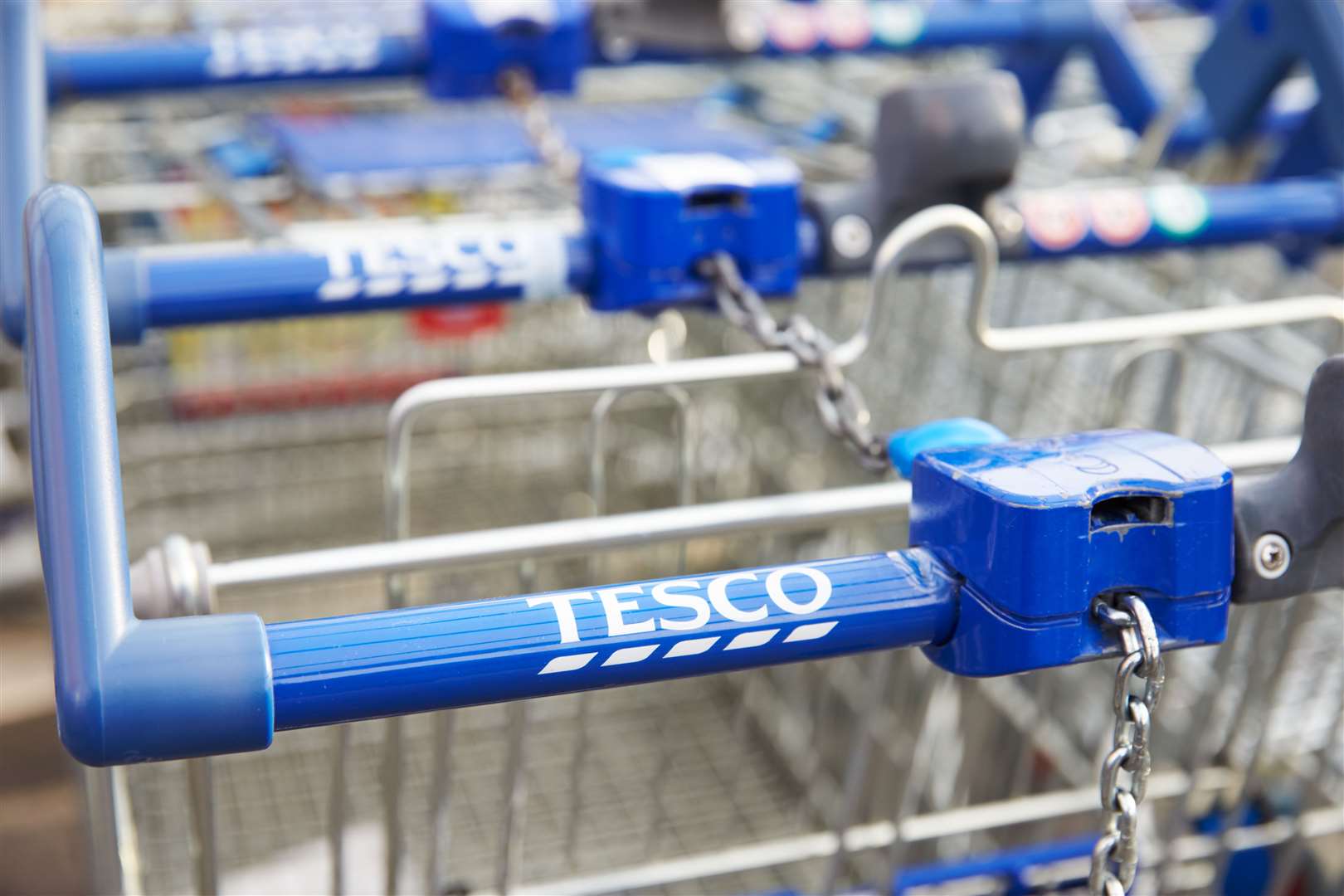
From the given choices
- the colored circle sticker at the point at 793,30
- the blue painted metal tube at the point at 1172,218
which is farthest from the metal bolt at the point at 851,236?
the colored circle sticker at the point at 793,30

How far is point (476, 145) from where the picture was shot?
2.31 m

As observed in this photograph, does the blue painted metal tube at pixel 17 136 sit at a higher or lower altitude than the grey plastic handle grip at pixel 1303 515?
higher

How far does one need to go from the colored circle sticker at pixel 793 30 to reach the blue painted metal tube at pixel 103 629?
4.85 ft

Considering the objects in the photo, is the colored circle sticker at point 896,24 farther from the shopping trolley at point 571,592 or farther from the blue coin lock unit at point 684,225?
the shopping trolley at point 571,592

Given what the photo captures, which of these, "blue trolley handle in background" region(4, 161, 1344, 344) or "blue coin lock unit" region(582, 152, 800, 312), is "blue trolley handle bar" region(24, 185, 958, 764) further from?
"blue coin lock unit" region(582, 152, 800, 312)

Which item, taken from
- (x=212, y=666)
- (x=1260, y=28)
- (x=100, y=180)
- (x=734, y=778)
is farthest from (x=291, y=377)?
(x=212, y=666)

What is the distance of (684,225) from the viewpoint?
1.29 m

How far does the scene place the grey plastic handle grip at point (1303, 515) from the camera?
819 mm

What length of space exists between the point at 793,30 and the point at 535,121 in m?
0.49

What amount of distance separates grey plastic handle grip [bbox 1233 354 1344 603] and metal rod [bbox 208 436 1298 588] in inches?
7.3

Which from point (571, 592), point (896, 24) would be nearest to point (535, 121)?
point (896, 24)

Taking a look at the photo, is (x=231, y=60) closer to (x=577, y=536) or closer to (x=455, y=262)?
(x=455, y=262)

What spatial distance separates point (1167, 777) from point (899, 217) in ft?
1.99

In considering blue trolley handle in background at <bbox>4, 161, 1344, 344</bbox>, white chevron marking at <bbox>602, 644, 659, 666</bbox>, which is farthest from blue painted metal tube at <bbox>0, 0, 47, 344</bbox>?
white chevron marking at <bbox>602, 644, 659, 666</bbox>
